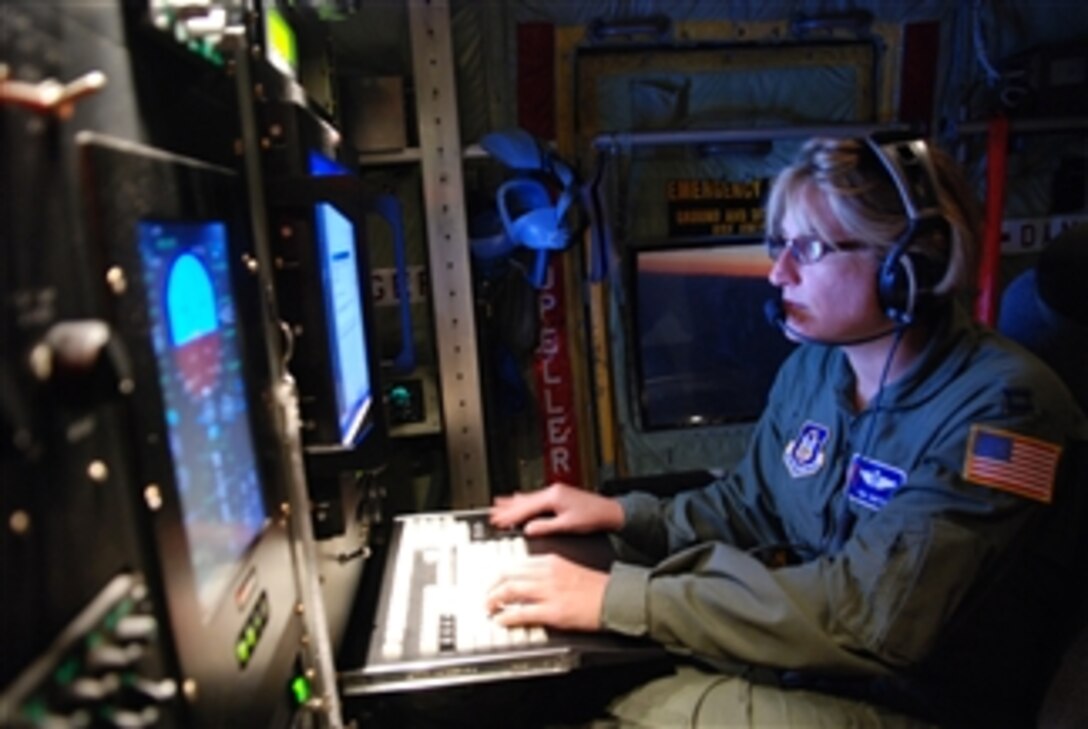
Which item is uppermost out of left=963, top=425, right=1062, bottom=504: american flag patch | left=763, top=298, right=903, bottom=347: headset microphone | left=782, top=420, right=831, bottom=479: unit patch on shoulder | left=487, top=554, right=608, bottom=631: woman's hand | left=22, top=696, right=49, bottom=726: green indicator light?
left=763, top=298, right=903, bottom=347: headset microphone

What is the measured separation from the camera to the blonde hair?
3.70 ft

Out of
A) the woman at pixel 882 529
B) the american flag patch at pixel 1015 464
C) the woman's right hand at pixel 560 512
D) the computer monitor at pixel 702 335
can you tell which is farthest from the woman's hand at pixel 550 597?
the computer monitor at pixel 702 335

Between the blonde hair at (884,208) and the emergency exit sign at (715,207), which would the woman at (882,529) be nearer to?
the blonde hair at (884,208)

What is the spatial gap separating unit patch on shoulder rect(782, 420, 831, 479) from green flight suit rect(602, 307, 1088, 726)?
0.09m

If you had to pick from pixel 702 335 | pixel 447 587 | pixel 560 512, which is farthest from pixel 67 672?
pixel 702 335

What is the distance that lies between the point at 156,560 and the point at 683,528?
3.63 feet

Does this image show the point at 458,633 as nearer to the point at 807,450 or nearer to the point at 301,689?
the point at 301,689

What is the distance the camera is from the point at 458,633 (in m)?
1.01

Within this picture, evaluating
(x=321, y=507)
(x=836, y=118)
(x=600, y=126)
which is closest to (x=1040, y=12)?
(x=836, y=118)

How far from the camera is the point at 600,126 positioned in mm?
2291

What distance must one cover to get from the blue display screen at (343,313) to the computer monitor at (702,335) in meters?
1.35

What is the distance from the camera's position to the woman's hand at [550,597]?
3.37ft

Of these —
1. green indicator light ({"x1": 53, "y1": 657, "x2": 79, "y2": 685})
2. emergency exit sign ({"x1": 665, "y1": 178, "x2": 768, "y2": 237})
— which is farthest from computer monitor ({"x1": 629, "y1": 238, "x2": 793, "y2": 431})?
green indicator light ({"x1": 53, "y1": 657, "x2": 79, "y2": 685})

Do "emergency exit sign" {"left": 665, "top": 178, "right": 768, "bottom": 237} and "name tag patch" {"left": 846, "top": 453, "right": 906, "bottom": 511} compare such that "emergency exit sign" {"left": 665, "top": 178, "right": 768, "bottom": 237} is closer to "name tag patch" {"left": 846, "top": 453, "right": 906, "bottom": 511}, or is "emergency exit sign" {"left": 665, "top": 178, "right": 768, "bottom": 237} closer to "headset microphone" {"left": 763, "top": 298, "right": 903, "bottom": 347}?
"headset microphone" {"left": 763, "top": 298, "right": 903, "bottom": 347}
